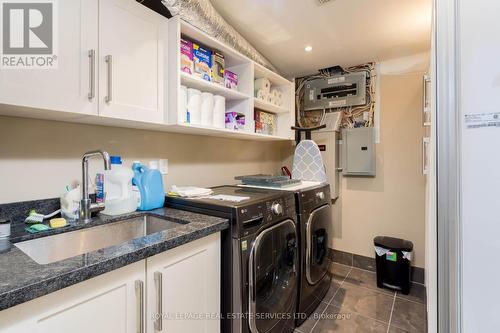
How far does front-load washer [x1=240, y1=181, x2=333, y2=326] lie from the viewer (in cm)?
181

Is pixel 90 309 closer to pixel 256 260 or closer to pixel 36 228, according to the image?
pixel 36 228

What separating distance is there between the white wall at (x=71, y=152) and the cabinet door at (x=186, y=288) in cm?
79

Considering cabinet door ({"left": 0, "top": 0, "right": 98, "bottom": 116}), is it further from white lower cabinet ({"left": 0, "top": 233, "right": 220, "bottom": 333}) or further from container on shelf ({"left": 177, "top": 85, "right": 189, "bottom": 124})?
white lower cabinet ({"left": 0, "top": 233, "right": 220, "bottom": 333})

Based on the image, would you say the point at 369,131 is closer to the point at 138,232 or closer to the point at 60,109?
the point at 138,232

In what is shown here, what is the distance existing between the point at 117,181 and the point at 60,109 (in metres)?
0.51

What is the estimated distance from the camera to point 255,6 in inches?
67.5

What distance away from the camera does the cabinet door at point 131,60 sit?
3.76 ft

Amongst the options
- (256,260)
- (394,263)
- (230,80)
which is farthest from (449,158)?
(394,263)

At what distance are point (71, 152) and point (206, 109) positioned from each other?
840mm

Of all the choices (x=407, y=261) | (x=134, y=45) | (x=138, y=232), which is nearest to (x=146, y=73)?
(x=134, y=45)

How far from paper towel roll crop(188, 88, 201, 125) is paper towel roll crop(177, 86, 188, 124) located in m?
0.04

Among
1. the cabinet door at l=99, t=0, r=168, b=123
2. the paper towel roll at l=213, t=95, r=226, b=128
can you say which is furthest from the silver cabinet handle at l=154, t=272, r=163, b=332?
the paper towel roll at l=213, t=95, r=226, b=128

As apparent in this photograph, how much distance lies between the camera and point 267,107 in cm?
245

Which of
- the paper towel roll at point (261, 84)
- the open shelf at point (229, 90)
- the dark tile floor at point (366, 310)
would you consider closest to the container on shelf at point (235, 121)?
the open shelf at point (229, 90)
